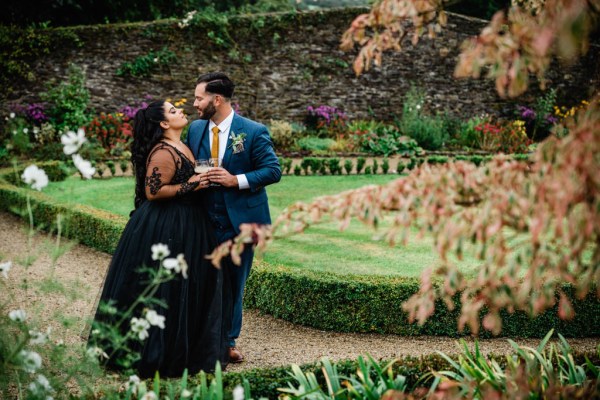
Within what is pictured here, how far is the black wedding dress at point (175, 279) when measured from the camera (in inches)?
159

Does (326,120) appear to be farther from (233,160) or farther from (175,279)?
(175,279)

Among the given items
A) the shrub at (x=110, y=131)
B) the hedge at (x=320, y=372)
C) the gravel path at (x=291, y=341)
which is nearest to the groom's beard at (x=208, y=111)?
the gravel path at (x=291, y=341)

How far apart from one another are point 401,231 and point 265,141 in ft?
8.34

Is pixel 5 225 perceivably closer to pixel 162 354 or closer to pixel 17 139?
pixel 162 354

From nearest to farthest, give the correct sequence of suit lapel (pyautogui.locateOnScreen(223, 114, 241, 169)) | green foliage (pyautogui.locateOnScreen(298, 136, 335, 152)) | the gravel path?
1. suit lapel (pyautogui.locateOnScreen(223, 114, 241, 169))
2. the gravel path
3. green foliage (pyautogui.locateOnScreen(298, 136, 335, 152))

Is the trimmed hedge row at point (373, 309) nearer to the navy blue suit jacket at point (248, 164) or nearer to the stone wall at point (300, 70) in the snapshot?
the navy blue suit jacket at point (248, 164)

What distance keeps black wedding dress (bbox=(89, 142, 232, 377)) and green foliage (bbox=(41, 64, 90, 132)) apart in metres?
11.1

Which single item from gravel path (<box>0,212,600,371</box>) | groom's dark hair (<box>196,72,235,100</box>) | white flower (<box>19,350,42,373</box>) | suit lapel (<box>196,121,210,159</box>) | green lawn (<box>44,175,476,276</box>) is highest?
groom's dark hair (<box>196,72,235,100</box>)

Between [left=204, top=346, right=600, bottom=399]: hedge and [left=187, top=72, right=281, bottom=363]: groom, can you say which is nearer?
[left=204, top=346, right=600, bottom=399]: hedge

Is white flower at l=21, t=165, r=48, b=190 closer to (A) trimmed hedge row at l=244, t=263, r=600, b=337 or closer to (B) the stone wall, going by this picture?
(A) trimmed hedge row at l=244, t=263, r=600, b=337

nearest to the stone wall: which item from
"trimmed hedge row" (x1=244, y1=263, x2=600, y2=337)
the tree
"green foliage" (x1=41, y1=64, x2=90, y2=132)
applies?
"green foliage" (x1=41, y1=64, x2=90, y2=132)

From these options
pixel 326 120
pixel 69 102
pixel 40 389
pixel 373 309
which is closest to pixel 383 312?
pixel 373 309

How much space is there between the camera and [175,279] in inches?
159

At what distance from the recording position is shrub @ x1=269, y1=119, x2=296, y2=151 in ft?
48.6
